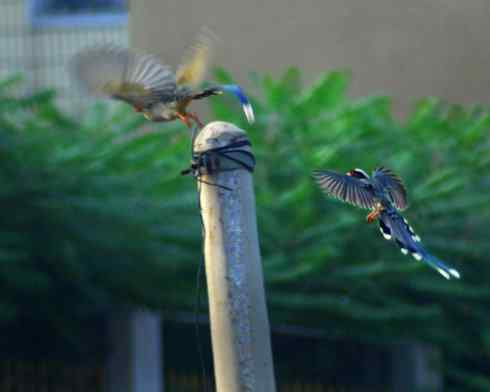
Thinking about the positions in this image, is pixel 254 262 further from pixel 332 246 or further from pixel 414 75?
pixel 414 75

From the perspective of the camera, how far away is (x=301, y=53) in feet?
45.9

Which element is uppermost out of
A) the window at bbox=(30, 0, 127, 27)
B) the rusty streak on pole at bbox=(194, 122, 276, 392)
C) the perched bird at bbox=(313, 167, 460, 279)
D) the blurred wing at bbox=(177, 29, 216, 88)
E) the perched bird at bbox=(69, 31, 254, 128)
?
the window at bbox=(30, 0, 127, 27)

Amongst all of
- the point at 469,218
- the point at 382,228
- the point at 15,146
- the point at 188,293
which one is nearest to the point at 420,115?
the point at 469,218

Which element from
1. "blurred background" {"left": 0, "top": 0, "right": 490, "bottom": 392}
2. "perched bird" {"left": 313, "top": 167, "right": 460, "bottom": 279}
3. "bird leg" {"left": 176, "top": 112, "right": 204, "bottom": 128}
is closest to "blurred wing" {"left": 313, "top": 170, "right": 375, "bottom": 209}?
"perched bird" {"left": 313, "top": 167, "right": 460, "bottom": 279}

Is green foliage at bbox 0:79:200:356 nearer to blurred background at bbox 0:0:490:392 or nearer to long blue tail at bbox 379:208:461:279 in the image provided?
blurred background at bbox 0:0:490:392

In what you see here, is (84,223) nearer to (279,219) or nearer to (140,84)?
(279,219)

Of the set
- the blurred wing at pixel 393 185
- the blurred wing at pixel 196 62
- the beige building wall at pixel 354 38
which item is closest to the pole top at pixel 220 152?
the blurred wing at pixel 196 62

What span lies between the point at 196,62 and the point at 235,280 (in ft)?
2.72

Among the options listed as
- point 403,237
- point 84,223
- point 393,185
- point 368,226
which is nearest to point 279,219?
point 368,226

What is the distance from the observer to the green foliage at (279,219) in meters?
7.64

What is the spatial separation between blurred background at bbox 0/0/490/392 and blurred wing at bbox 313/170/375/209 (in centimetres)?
388

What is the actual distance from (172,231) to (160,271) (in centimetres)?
27

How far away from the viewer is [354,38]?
13.9 meters

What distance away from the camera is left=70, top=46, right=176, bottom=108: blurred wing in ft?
12.1
